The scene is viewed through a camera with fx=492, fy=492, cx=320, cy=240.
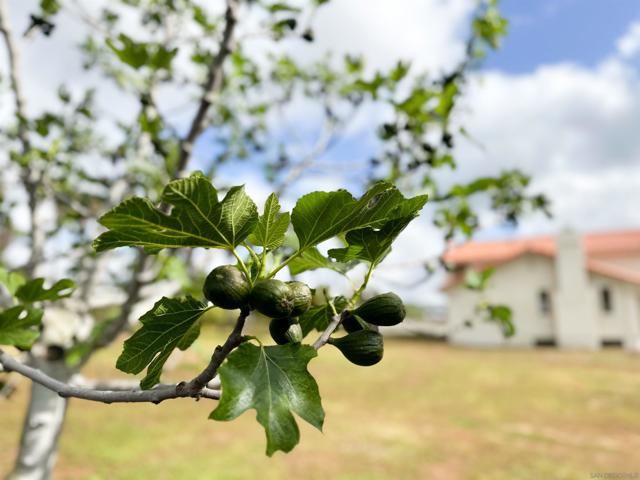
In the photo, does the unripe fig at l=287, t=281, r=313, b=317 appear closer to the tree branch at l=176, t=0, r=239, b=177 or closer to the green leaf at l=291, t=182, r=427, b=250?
the green leaf at l=291, t=182, r=427, b=250

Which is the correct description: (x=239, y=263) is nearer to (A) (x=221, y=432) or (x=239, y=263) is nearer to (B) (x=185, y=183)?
(B) (x=185, y=183)

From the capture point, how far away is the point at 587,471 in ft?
28.9

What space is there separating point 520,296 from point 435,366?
1248cm

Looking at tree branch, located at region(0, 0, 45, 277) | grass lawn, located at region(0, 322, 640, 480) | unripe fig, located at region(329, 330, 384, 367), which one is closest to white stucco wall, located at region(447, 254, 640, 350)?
grass lawn, located at region(0, 322, 640, 480)

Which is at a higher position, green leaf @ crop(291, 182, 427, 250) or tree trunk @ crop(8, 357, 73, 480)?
green leaf @ crop(291, 182, 427, 250)

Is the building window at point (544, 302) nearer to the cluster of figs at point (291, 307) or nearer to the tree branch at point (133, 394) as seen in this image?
the cluster of figs at point (291, 307)

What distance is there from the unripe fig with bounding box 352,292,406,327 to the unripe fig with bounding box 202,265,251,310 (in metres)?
0.29

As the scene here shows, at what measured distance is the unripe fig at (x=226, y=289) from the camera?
93 cm

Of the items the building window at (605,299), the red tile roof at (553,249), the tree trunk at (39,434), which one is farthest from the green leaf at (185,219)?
the building window at (605,299)

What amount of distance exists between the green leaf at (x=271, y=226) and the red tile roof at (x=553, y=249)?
3325 centimetres

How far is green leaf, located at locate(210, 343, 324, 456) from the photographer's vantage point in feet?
2.62

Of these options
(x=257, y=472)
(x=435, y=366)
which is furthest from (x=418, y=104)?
(x=435, y=366)

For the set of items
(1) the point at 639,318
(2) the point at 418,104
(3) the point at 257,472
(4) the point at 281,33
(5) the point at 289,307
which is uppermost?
(1) the point at 639,318

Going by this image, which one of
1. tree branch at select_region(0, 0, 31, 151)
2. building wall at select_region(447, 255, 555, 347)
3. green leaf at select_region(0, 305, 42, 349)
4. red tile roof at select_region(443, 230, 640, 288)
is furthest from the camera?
red tile roof at select_region(443, 230, 640, 288)
